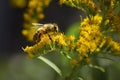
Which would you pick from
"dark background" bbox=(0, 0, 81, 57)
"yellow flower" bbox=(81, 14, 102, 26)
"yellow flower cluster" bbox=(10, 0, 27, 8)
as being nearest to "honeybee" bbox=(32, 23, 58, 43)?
"yellow flower" bbox=(81, 14, 102, 26)

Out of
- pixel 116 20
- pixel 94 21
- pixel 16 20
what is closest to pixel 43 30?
pixel 94 21

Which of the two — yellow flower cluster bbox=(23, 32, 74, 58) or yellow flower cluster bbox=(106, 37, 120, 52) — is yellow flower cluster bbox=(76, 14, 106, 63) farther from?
yellow flower cluster bbox=(23, 32, 74, 58)

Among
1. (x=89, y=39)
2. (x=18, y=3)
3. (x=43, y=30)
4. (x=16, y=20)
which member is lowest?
(x=16, y=20)

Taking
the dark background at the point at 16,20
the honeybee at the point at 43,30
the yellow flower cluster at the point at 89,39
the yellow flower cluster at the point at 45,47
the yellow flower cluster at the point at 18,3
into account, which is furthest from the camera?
the dark background at the point at 16,20

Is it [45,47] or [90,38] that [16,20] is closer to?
[45,47]

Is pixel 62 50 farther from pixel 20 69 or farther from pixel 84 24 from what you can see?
pixel 20 69

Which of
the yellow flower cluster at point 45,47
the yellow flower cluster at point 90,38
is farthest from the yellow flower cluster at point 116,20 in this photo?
the yellow flower cluster at point 45,47

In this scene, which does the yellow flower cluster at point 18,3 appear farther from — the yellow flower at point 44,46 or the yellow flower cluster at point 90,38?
the yellow flower cluster at point 90,38

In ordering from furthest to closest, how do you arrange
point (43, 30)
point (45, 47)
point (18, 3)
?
1. point (18, 3)
2. point (43, 30)
3. point (45, 47)

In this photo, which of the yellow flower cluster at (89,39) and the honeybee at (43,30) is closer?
the yellow flower cluster at (89,39)

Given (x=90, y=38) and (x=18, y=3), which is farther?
(x=18, y=3)

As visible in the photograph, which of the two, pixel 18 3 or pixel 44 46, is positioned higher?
pixel 44 46

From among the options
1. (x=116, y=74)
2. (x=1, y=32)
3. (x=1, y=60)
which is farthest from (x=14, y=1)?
(x=116, y=74)
